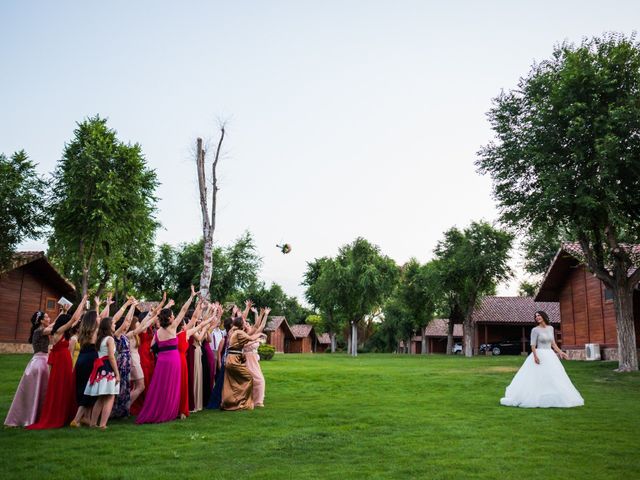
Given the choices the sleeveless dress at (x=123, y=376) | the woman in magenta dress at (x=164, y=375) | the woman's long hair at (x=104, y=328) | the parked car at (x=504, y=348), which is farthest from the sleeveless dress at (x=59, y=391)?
the parked car at (x=504, y=348)

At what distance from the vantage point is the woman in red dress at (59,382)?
9562mm

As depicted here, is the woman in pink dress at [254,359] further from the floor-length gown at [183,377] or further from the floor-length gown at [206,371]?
the floor-length gown at [183,377]

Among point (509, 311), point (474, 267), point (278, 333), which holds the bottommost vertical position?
point (278, 333)

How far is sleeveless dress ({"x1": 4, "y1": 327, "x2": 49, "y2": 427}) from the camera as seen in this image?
9.84 m

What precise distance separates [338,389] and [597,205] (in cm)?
1208

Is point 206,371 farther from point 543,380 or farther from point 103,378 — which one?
point 543,380

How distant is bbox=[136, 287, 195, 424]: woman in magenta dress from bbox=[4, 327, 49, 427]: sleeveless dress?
1843 millimetres

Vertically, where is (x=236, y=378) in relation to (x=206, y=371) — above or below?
below

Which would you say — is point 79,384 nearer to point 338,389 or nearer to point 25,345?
point 338,389

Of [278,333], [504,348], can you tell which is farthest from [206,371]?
[278,333]

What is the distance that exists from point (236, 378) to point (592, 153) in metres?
17.1

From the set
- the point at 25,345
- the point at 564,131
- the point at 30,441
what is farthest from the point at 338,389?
the point at 25,345

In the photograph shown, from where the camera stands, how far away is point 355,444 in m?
8.28

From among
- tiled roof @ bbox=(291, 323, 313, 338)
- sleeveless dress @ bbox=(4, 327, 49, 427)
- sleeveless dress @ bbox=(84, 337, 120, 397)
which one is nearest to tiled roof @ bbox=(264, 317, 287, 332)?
tiled roof @ bbox=(291, 323, 313, 338)
